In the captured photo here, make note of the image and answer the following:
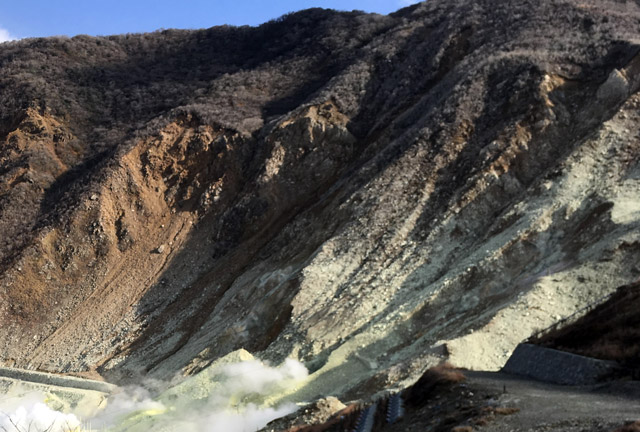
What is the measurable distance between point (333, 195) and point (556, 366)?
22007 mm

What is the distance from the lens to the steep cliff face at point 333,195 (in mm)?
22469

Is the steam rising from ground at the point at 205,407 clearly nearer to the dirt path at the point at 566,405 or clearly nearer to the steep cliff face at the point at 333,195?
the steep cliff face at the point at 333,195

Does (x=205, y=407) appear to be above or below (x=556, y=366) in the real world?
below

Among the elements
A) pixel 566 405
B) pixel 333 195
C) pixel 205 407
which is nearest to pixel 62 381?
pixel 205 407

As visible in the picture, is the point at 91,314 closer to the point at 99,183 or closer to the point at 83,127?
the point at 99,183

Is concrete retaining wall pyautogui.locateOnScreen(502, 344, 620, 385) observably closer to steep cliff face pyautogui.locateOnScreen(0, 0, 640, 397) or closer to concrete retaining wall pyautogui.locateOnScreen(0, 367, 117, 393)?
steep cliff face pyautogui.locateOnScreen(0, 0, 640, 397)

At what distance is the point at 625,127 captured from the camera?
87.0 feet

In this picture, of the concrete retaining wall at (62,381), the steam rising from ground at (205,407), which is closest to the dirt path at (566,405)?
the steam rising from ground at (205,407)

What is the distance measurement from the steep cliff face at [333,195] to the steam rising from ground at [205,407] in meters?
1.39

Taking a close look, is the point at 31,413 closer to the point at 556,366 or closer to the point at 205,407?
the point at 205,407

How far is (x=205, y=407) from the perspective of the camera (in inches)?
880

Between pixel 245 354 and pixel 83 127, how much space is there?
3228 cm

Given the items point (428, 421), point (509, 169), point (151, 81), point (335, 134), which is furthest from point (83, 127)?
point (428, 421)

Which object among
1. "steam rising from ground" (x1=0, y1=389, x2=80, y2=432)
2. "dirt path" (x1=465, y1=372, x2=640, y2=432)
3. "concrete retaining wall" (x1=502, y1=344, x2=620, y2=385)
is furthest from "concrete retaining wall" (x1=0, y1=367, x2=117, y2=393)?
"dirt path" (x1=465, y1=372, x2=640, y2=432)
